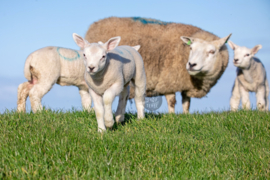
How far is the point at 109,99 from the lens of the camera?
4.25 m

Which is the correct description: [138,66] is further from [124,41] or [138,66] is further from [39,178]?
[124,41]

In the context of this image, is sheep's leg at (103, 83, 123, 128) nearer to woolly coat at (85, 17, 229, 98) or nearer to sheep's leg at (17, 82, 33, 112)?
sheep's leg at (17, 82, 33, 112)

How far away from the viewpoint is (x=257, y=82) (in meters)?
8.44

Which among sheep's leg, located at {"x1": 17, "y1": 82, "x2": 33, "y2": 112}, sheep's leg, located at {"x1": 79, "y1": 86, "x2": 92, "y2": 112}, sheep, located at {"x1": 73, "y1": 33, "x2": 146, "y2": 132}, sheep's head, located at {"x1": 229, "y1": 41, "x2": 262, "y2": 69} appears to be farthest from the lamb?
sheep's leg, located at {"x1": 17, "y1": 82, "x2": 33, "y2": 112}

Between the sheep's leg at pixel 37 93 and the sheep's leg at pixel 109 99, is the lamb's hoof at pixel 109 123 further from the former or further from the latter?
the sheep's leg at pixel 37 93

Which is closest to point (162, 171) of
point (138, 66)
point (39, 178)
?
point (39, 178)

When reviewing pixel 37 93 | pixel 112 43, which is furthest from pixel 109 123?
pixel 37 93

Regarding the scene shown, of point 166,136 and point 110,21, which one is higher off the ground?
point 110,21

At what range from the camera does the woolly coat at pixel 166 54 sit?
28.0ft

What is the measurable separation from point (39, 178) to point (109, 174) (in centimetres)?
73

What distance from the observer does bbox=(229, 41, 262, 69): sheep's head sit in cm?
809

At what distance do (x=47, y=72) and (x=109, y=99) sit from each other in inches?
103

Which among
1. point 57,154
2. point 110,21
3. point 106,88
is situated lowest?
point 57,154

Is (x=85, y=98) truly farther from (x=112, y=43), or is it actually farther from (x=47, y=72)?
(x=112, y=43)
